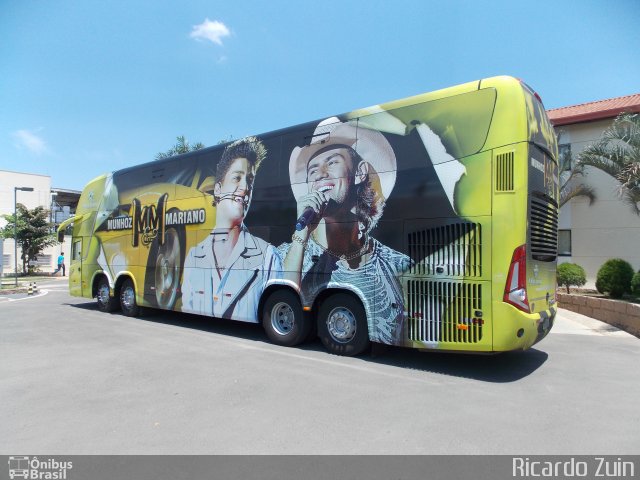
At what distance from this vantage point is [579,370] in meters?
6.68

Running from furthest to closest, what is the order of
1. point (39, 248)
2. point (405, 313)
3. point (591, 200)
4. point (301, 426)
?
point (39, 248) < point (591, 200) < point (405, 313) < point (301, 426)

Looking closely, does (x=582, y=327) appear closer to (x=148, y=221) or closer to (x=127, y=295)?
(x=148, y=221)

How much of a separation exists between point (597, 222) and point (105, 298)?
1716 cm

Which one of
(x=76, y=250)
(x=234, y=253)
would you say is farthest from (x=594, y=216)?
(x=76, y=250)

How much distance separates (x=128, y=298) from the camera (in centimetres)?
1204

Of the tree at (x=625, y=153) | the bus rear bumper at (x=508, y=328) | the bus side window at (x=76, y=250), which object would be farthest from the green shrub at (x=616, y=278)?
the bus side window at (x=76, y=250)

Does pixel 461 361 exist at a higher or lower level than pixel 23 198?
lower

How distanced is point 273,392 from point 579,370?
4.65 meters

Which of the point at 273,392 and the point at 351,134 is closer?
the point at 273,392

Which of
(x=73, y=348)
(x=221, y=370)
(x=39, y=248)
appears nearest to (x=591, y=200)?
(x=221, y=370)

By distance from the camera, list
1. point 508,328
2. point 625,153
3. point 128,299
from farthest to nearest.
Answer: point 128,299 → point 625,153 → point 508,328

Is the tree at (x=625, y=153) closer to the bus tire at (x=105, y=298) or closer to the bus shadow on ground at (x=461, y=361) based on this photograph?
the bus shadow on ground at (x=461, y=361)

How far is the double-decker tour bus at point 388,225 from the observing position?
5.71 metres
